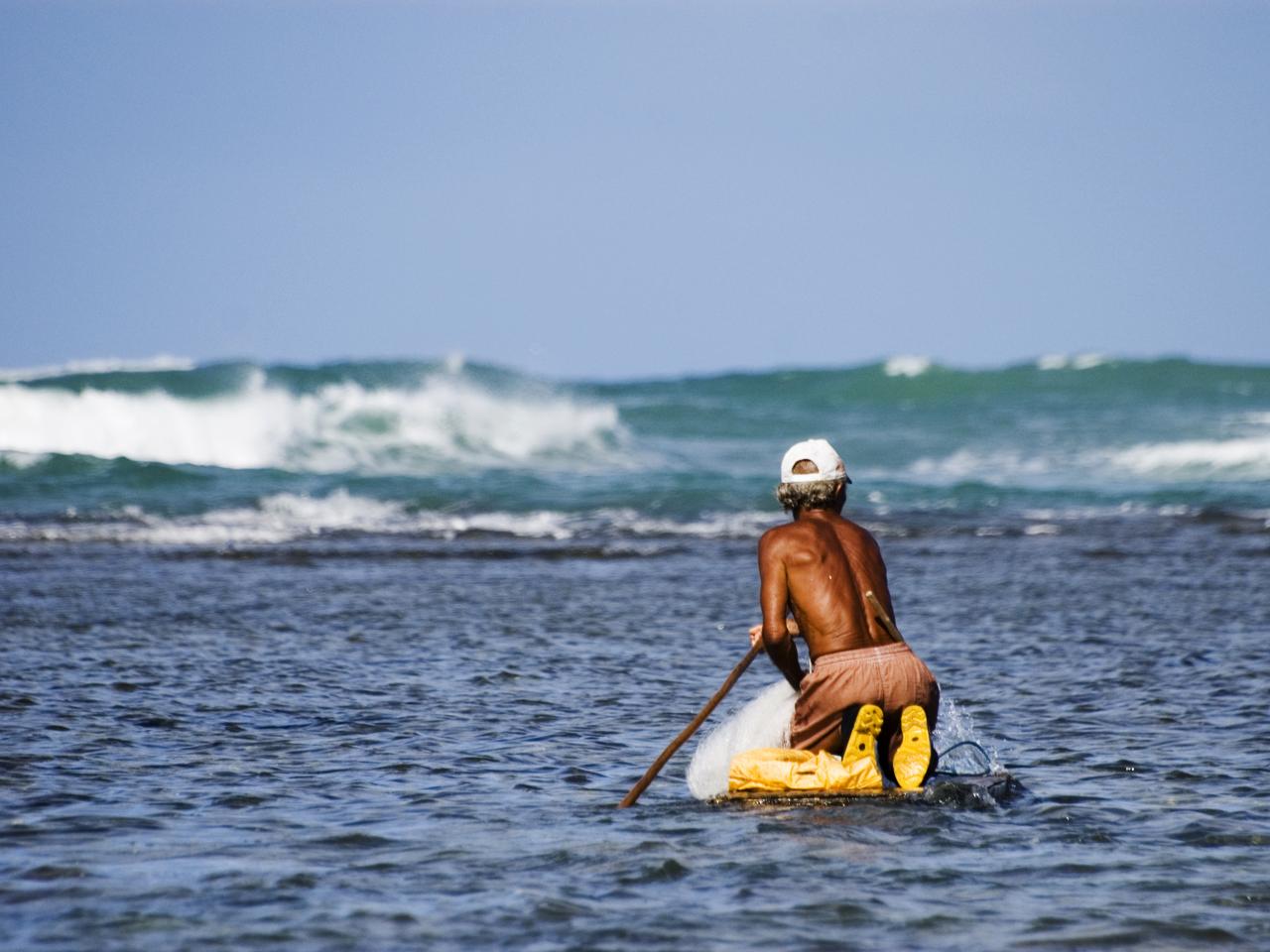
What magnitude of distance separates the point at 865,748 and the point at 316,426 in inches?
1238

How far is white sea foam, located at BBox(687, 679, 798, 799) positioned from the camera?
20.3ft

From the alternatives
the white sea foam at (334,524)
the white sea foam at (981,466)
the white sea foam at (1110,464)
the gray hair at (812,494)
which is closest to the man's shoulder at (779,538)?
the gray hair at (812,494)

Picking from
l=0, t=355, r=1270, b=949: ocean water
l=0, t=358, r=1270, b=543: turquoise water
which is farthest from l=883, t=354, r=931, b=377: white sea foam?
l=0, t=355, r=1270, b=949: ocean water

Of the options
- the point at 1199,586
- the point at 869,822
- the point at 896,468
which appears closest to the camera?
the point at 869,822

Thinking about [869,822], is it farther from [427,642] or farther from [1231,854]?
[427,642]

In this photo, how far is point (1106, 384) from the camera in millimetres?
52938

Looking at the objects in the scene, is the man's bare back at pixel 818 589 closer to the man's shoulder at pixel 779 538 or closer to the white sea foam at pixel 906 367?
the man's shoulder at pixel 779 538

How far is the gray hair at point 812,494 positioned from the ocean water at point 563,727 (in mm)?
759

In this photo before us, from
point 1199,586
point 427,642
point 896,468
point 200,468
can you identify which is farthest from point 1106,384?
point 427,642

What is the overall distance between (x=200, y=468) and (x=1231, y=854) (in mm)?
24150

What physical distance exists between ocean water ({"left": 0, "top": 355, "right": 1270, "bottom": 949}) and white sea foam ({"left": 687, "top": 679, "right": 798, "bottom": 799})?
27mm

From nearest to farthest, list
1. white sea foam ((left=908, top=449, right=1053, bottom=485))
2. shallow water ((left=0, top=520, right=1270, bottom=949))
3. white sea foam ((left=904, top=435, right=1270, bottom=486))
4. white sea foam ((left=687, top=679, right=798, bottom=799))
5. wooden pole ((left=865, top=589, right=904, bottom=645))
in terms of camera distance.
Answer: shallow water ((left=0, top=520, right=1270, bottom=949))
wooden pole ((left=865, top=589, right=904, bottom=645))
white sea foam ((left=687, top=679, right=798, bottom=799))
white sea foam ((left=904, top=435, right=1270, bottom=486))
white sea foam ((left=908, top=449, right=1053, bottom=485))

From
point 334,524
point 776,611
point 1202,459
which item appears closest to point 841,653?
point 776,611

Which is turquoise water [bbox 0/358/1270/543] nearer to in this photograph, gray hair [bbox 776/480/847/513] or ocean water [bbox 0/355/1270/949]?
ocean water [bbox 0/355/1270/949]
